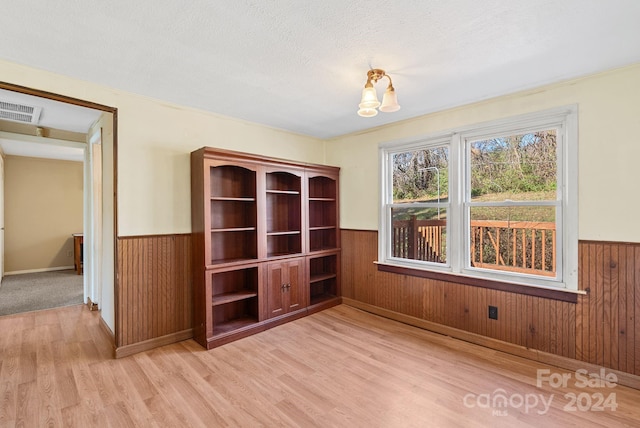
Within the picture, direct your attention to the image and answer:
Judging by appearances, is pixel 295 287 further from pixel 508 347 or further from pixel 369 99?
pixel 369 99

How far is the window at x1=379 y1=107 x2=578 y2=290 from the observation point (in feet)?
8.29

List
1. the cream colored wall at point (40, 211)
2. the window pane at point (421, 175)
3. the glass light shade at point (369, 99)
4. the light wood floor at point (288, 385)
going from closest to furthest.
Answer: the light wood floor at point (288, 385) → the glass light shade at point (369, 99) → the window pane at point (421, 175) → the cream colored wall at point (40, 211)

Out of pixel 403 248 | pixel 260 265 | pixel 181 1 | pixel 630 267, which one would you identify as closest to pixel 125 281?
pixel 260 265

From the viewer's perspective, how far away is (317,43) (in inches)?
74.2

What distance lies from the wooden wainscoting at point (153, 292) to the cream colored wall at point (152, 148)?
15cm

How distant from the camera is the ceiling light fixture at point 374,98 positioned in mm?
2074

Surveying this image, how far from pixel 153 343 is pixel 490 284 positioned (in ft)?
10.6

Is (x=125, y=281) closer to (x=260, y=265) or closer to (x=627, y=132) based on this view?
(x=260, y=265)

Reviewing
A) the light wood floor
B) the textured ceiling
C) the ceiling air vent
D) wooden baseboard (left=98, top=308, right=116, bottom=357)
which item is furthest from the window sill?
the ceiling air vent

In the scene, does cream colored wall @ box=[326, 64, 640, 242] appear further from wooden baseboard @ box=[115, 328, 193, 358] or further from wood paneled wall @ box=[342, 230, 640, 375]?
wooden baseboard @ box=[115, 328, 193, 358]

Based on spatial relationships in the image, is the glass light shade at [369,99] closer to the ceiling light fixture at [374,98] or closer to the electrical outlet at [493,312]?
the ceiling light fixture at [374,98]

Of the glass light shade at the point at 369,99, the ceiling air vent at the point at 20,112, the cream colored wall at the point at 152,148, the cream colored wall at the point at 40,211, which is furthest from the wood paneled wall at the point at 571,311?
the cream colored wall at the point at 40,211

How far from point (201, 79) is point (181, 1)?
0.95 m

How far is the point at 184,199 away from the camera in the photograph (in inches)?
121
